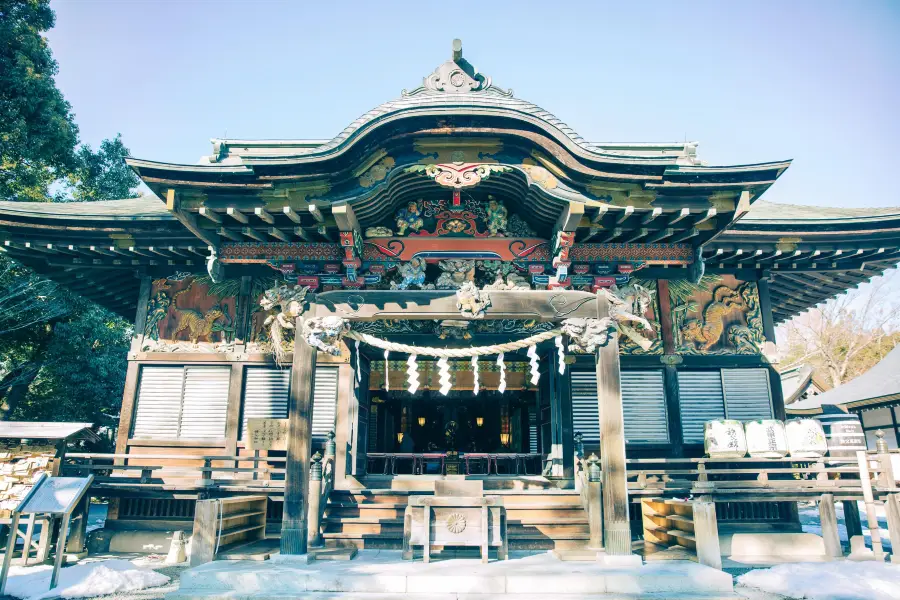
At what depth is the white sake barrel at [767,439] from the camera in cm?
930

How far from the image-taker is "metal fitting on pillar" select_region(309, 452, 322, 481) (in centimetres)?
827

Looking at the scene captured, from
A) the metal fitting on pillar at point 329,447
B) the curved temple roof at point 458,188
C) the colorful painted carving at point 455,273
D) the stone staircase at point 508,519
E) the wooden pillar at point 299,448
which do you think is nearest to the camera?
the wooden pillar at point 299,448

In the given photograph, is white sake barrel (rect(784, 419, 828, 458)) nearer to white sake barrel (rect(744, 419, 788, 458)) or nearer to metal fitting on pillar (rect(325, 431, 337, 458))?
white sake barrel (rect(744, 419, 788, 458))

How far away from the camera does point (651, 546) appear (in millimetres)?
8797

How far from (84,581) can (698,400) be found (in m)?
10.4

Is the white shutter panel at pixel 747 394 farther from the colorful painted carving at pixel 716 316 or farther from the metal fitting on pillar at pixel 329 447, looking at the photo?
the metal fitting on pillar at pixel 329 447

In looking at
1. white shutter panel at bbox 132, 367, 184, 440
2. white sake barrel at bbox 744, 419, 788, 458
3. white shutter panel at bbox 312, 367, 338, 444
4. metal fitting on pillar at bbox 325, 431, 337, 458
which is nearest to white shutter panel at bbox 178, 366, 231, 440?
white shutter panel at bbox 132, 367, 184, 440

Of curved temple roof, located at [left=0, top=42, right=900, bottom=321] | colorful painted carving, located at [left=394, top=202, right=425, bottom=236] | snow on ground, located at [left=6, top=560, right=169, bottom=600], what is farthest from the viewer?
colorful painted carving, located at [left=394, top=202, right=425, bottom=236]

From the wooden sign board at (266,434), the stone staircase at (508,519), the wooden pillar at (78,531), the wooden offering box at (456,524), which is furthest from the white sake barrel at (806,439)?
the wooden pillar at (78,531)

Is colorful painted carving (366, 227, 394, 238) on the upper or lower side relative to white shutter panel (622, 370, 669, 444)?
upper

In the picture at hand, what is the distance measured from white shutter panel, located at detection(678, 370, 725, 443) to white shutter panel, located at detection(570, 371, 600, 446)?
64.4 inches

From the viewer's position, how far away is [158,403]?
10.6 meters

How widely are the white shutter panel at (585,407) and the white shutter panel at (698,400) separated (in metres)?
1.64

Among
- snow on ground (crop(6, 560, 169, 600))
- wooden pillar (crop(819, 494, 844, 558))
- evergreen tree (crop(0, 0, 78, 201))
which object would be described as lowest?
snow on ground (crop(6, 560, 169, 600))
